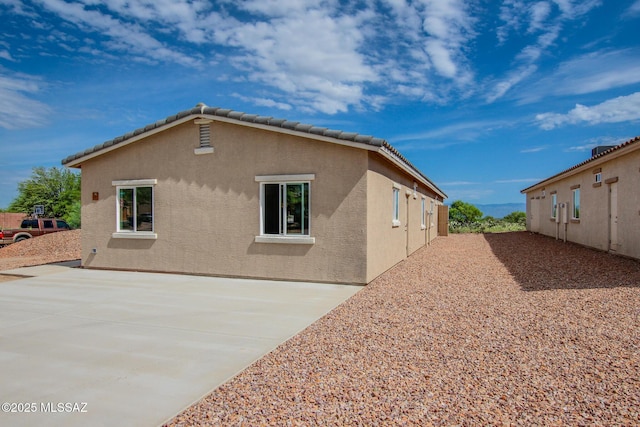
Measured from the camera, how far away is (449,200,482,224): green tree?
130ft

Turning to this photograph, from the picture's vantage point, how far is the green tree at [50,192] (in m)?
44.7

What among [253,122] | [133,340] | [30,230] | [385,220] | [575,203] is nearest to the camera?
[133,340]

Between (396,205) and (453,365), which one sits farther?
(396,205)

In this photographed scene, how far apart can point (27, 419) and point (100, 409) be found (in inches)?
21.2

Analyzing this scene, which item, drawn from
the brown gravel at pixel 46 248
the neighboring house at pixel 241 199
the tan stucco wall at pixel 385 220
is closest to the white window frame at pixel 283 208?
the neighboring house at pixel 241 199

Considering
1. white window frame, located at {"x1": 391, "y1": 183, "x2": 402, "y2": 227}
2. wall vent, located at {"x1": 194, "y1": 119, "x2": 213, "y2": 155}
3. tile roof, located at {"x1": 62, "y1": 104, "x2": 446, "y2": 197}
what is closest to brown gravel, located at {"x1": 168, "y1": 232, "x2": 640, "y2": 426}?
tile roof, located at {"x1": 62, "y1": 104, "x2": 446, "y2": 197}

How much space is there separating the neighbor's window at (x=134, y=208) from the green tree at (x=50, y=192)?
3919 cm

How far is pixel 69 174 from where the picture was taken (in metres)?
47.2

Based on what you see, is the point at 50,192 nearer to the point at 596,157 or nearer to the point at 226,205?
the point at 226,205

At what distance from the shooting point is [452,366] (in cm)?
420

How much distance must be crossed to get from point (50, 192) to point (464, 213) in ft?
152

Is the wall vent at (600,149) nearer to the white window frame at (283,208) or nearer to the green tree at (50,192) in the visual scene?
the white window frame at (283,208)

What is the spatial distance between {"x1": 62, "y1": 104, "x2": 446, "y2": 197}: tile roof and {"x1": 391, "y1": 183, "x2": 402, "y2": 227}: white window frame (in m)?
0.84

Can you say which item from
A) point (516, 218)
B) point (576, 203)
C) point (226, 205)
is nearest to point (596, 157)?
point (576, 203)
